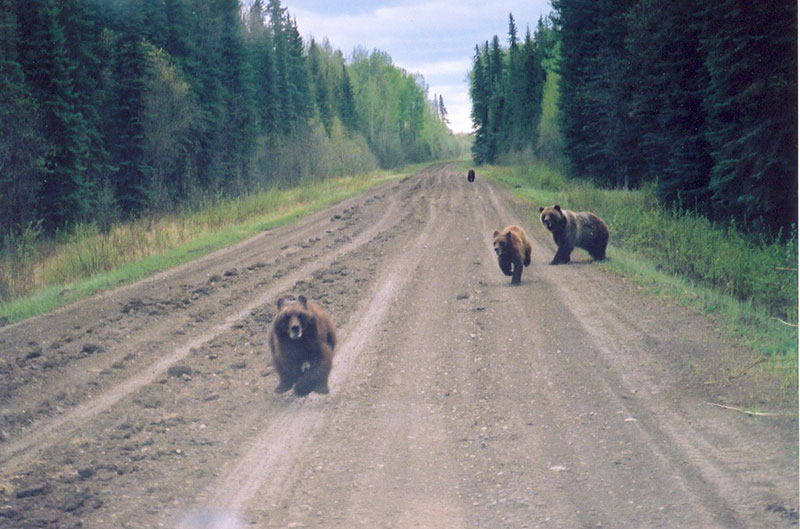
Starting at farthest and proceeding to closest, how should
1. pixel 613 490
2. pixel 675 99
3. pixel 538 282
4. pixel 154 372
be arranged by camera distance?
pixel 675 99
pixel 538 282
pixel 154 372
pixel 613 490

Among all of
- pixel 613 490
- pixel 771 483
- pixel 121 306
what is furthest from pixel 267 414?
pixel 121 306

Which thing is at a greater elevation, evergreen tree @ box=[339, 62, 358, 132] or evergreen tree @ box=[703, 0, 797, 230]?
evergreen tree @ box=[339, 62, 358, 132]

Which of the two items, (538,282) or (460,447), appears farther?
(538,282)

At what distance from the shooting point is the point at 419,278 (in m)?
13.7

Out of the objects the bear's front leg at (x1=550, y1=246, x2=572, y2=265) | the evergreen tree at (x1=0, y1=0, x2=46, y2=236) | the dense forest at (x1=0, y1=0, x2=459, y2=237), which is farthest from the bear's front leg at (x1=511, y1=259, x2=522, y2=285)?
the evergreen tree at (x1=0, y1=0, x2=46, y2=236)

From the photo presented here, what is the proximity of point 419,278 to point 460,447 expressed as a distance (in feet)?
26.7

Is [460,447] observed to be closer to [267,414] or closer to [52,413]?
[267,414]

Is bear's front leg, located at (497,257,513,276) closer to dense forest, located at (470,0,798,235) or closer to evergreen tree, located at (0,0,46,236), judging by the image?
dense forest, located at (470,0,798,235)

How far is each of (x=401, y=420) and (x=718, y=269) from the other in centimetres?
941

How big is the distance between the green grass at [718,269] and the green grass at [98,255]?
10.7 m

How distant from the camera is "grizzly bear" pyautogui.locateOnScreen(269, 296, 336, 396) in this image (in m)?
6.89

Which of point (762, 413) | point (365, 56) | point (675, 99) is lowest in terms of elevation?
point (762, 413)

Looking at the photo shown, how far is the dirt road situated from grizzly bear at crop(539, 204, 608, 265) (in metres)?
2.71

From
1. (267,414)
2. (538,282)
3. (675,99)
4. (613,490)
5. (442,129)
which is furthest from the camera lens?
(442,129)
